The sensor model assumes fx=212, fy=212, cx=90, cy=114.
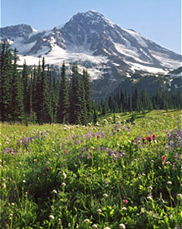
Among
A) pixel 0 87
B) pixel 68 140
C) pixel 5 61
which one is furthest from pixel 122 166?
pixel 5 61

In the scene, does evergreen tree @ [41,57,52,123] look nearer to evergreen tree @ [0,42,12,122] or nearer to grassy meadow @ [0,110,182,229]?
evergreen tree @ [0,42,12,122]

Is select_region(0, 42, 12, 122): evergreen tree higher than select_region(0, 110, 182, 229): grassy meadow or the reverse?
higher

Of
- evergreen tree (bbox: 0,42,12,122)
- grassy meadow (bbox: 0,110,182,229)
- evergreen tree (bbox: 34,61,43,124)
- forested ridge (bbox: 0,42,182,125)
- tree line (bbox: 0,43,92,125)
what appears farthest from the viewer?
evergreen tree (bbox: 34,61,43,124)

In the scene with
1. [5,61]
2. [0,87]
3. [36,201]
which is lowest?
[36,201]

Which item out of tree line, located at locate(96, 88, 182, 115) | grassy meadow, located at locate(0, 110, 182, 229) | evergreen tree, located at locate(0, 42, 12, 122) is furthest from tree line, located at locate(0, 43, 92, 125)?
tree line, located at locate(96, 88, 182, 115)

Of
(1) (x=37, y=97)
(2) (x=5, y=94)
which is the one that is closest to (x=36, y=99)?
(1) (x=37, y=97)

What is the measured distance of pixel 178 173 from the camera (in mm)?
3865

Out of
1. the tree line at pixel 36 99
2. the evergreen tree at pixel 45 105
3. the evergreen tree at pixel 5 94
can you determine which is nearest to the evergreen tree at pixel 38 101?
the tree line at pixel 36 99

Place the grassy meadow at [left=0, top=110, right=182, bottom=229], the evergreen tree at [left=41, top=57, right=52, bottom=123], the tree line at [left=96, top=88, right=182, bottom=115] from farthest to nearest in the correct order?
the tree line at [left=96, top=88, right=182, bottom=115] → the evergreen tree at [left=41, top=57, right=52, bottom=123] → the grassy meadow at [left=0, top=110, right=182, bottom=229]

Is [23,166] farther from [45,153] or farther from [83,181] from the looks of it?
[83,181]

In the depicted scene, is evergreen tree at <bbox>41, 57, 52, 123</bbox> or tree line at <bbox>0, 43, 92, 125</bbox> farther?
evergreen tree at <bbox>41, 57, 52, 123</bbox>

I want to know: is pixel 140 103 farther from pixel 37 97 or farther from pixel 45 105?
pixel 37 97

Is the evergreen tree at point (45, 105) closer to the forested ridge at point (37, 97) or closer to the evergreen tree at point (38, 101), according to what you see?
the forested ridge at point (37, 97)

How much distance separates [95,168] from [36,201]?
1.29m
